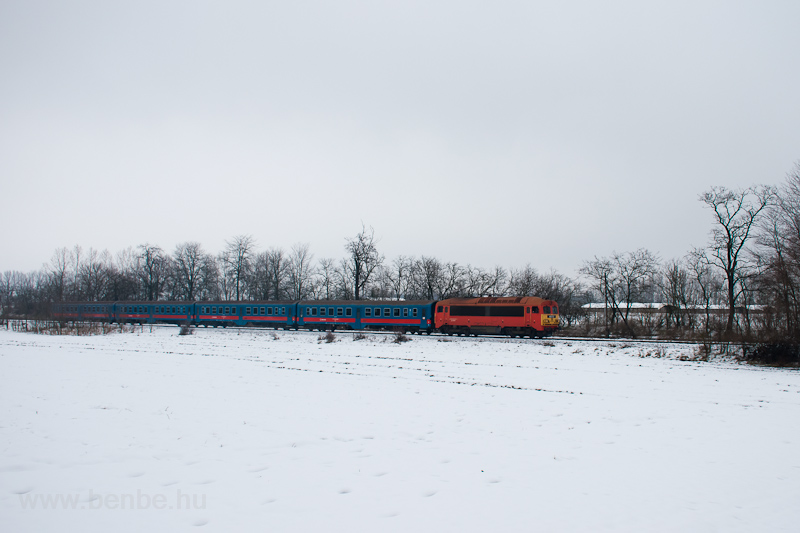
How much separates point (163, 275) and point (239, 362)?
74.6 m

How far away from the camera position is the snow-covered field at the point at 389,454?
512 centimetres

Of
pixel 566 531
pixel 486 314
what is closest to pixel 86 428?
pixel 566 531

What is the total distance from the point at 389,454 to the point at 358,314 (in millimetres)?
33037

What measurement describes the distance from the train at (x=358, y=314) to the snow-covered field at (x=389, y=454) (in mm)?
19039

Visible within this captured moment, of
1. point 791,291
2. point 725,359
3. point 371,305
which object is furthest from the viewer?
point 371,305

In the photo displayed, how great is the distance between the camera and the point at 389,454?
7.20 metres

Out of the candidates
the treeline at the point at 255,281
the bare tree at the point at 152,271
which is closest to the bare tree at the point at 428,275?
the treeline at the point at 255,281

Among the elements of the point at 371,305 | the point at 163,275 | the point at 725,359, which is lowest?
the point at 725,359

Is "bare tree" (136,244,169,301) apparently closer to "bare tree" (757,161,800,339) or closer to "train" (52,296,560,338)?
"train" (52,296,560,338)

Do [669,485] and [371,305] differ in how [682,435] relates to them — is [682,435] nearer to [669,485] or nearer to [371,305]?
[669,485]

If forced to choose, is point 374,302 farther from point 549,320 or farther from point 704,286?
point 704,286

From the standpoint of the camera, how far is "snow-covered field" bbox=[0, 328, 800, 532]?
16.8ft

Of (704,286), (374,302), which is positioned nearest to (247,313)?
(374,302)

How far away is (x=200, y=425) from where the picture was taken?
8.45 meters
